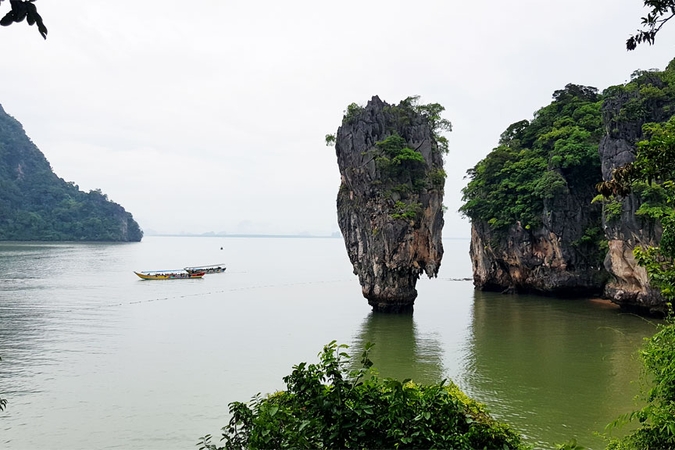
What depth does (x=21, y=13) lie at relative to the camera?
251 cm

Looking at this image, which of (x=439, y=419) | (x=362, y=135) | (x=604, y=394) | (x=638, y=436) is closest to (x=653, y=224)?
(x=604, y=394)

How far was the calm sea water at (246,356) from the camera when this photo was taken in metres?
11.5

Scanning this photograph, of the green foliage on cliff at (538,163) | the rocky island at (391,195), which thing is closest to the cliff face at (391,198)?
the rocky island at (391,195)

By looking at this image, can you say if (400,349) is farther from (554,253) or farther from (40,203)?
(40,203)

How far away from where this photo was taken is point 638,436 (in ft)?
18.8

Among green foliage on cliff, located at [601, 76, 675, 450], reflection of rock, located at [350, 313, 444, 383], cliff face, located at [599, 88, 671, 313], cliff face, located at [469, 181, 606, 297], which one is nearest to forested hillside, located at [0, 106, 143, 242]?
reflection of rock, located at [350, 313, 444, 383]

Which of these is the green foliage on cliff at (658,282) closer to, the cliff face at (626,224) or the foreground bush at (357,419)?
the foreground bush at (357,419)

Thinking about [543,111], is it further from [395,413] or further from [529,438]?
[395,413]

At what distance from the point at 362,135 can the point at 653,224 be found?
587 inches

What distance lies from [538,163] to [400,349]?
755 inches

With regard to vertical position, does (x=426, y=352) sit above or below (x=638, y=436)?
below

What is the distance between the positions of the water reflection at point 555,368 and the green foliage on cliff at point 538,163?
24.9 ft

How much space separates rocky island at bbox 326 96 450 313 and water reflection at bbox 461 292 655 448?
4.80 metres

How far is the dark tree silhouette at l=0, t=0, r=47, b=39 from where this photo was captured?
8.16 ft
